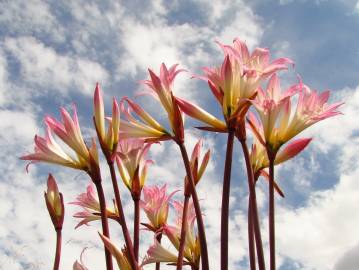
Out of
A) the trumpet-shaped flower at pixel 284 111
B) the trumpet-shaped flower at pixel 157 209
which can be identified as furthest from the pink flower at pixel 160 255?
the trumpet-shaped flower at pixel 284 111

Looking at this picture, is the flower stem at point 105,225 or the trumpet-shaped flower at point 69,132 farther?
the trumpet-shaped flower at point 69,132

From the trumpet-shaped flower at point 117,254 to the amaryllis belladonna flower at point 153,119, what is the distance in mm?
326

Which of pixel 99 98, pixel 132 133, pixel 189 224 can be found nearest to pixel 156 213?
pixel 189 224

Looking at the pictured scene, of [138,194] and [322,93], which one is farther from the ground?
[322,93]

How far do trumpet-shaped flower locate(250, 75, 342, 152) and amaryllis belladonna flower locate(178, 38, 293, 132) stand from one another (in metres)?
0.06

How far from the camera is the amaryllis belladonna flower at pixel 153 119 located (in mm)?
1388

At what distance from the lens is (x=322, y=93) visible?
4.93 feet

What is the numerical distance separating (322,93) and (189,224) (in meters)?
0.65

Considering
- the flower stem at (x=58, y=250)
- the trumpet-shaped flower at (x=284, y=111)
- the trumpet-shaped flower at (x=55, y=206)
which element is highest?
the trumpet-shaped flower at (x=284, y=111)

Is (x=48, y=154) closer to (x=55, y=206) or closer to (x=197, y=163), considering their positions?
(x=55, y=206)

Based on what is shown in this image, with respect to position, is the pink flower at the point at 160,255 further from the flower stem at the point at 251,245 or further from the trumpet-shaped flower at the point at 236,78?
the trumpet-shaped flower at the point at 236,78

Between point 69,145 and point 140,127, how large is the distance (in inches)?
9.0

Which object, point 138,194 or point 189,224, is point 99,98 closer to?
point 138,194

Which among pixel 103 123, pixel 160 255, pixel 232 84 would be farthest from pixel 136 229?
pixel 232 84
